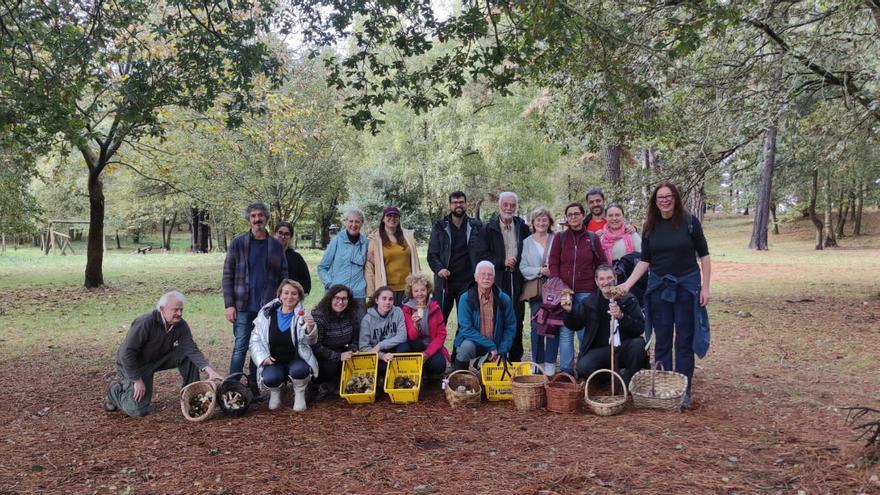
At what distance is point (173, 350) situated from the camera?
16.3ft

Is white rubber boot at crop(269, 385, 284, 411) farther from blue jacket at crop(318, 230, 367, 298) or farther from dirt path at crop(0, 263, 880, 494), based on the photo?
blue jacket at crop(318, 230, 367, 298)

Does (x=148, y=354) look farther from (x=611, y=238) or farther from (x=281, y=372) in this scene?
(x=611, y=238)

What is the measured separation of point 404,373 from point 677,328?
2349 millimetres

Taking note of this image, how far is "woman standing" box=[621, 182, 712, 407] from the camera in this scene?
183 inches

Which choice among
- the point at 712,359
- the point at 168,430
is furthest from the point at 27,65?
the point at 712,359

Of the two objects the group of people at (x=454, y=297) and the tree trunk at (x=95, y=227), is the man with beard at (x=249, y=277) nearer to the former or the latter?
the group of people at (x=454, y=297)

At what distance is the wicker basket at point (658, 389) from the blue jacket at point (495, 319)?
1170 mm

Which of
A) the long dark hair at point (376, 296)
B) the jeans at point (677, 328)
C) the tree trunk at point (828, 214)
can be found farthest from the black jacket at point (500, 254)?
the tree trunk at point (828, 214)

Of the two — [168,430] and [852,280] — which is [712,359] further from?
[852,280]

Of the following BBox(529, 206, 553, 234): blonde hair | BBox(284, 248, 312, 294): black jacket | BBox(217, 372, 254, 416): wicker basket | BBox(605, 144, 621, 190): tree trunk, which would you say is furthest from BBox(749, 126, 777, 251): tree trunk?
BBox(217, 372, 254, 416): wicker basket

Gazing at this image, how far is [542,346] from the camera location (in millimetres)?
5746

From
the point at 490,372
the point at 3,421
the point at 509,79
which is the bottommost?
the point at 3,421

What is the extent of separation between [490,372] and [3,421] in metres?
4.04

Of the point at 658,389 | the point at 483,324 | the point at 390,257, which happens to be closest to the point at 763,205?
the point at 658,389
